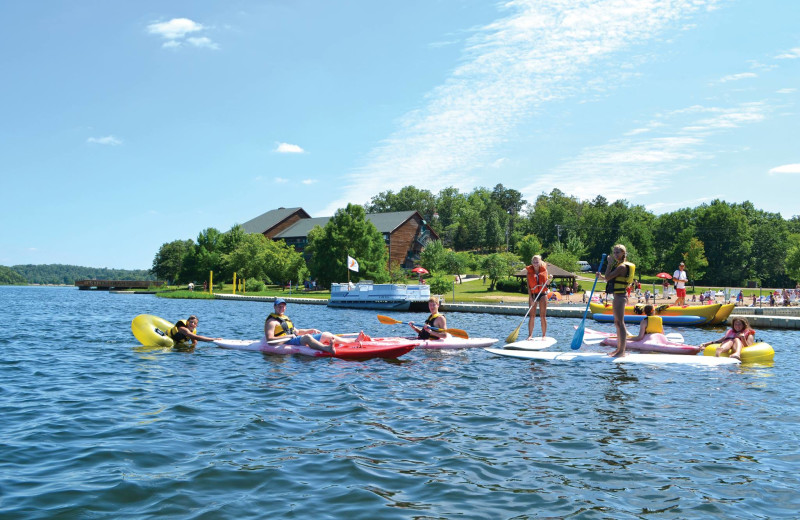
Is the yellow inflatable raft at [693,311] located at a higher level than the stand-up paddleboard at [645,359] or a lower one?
higher

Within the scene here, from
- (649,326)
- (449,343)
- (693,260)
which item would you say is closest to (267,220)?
(693,260)

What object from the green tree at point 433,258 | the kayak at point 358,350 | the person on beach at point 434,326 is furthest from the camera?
the green tree at point 433,258

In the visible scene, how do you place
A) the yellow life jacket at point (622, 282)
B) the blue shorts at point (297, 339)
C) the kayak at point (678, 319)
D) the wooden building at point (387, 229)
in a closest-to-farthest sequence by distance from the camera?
the yellow life jacket at point (622, 282) → the blue shorts at point (297, 339) → the kayak at point (678, 319) → the wooden building at point (387, 229)

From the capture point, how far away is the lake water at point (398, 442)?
543 cm

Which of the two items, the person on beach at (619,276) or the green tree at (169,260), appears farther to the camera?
the green tree at (169,260)

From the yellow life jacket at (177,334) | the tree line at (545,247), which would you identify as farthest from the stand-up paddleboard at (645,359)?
the tree line at (545,247)

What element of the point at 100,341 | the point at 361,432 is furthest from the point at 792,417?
the point at 100,341

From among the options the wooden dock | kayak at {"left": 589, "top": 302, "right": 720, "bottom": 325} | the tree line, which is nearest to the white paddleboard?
kayak at {"left": 589, "top": 302, "right": 720, "bottom": 325}

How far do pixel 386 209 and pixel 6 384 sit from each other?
135 meters

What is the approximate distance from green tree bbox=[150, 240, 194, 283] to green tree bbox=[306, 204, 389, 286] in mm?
67785

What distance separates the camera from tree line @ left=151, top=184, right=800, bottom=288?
6831cm

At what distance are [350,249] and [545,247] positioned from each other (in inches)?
2184

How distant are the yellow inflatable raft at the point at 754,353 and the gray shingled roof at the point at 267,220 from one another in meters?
90.7

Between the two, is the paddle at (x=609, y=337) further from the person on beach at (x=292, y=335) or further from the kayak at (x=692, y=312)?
the kayak at (x=692, y=312)
